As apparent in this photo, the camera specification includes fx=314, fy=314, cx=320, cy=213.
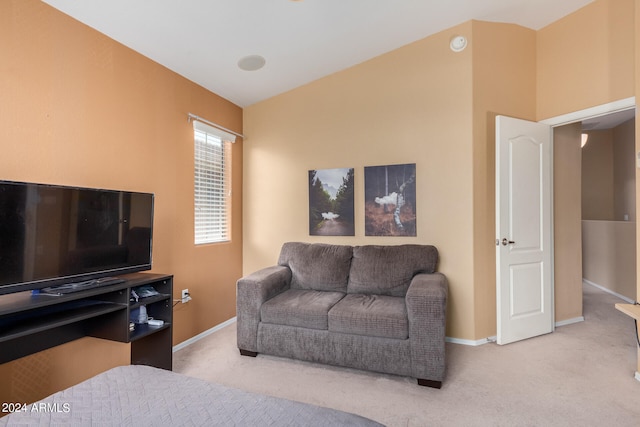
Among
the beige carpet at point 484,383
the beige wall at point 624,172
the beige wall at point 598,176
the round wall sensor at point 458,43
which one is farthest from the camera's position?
the beige wall at point 598,176

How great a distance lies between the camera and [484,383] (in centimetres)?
219

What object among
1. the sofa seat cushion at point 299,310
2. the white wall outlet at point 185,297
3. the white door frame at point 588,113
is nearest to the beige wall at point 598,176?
the white door frame at point 588,113

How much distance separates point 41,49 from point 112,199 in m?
0.95

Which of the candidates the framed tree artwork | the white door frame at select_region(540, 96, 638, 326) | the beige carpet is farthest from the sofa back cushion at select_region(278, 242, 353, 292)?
the white door frame at select_region(540, 96, 638, 326)

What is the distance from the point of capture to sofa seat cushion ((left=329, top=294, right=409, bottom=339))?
2.24 metres

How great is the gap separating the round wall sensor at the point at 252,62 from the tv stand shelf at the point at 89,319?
1.95 meters

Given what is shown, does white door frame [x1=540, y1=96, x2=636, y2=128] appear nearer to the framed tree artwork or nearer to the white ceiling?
the white ceiling

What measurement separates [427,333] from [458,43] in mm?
2565

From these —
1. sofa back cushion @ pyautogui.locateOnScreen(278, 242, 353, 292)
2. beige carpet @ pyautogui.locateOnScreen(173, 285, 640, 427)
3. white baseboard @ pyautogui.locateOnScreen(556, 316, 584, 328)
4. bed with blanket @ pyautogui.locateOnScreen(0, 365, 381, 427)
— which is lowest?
beige carpet @ pyautogui.locateOnScreen(173, 285, 640, 427)

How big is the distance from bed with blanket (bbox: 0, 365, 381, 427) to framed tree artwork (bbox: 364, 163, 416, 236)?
2.32 metres

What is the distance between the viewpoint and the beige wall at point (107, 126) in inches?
69.8

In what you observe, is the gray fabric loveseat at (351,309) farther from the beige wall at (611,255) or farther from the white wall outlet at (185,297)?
the beige wall at (611,255)

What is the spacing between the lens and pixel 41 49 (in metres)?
1.87

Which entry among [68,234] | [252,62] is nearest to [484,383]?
[68,234]
